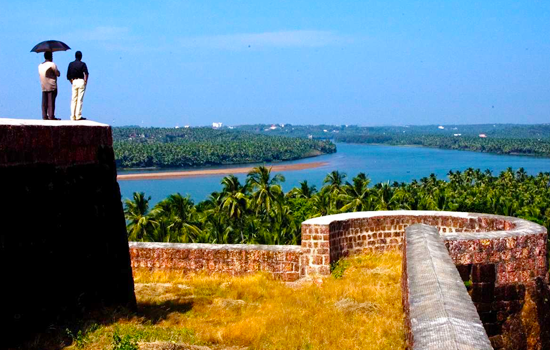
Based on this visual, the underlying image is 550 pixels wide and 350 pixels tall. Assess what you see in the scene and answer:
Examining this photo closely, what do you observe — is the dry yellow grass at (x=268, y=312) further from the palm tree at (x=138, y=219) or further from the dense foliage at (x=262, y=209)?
the palm tree at (x=138, y=219)

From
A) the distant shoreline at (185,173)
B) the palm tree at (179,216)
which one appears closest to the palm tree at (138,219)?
the palm tree at (179,216)

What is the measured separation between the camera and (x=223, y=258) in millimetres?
13141

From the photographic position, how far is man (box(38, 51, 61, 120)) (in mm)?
10102

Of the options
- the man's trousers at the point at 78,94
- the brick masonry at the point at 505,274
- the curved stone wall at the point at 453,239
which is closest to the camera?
the brick masonry at the point at 505,274

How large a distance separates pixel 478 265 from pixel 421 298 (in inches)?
149

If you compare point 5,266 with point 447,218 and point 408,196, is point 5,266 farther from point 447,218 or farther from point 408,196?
point 408,196

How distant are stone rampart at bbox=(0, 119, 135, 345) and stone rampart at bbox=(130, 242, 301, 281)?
332 cm

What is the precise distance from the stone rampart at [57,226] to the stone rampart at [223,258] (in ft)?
10.9

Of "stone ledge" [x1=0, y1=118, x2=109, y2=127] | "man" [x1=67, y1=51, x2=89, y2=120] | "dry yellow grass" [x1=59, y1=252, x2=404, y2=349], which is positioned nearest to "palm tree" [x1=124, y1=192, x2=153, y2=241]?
"dry yellow grass" [x1=59, y1=252, x2=404, y2=349]

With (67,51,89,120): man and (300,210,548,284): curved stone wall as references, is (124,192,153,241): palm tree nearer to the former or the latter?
(300,210,548,284): curved stone wall

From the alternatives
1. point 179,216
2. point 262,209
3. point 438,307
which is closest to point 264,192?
point 262,209

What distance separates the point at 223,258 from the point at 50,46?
5.03 meters

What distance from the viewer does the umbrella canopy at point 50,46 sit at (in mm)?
10383

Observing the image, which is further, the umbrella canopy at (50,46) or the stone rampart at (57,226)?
the umbrella canopy at (50,46)
